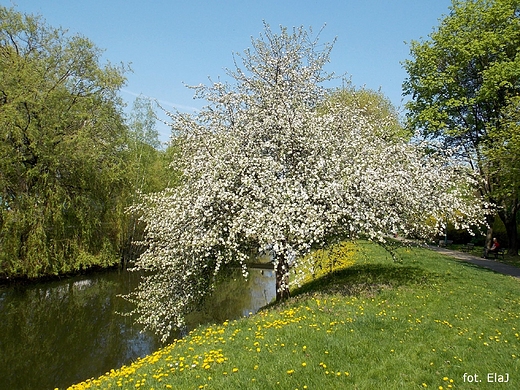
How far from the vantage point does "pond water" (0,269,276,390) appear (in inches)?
529

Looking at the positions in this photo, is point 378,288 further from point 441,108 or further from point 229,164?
point 441,108

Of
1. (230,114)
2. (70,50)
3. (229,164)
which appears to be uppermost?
(70,50)

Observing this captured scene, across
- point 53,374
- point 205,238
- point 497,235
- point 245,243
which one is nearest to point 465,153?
point 497,235

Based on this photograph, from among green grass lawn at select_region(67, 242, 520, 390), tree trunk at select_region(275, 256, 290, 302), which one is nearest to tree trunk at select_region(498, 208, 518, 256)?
green grass lawn at select_region(67, 242, 520, 390)

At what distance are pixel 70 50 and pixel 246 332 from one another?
2311cm

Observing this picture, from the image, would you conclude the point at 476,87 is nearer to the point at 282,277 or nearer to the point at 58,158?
the point at 282,277

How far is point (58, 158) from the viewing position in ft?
77.5

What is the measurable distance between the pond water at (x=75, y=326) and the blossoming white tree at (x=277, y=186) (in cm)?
289

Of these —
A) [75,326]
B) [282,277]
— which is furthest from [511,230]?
[75,326]

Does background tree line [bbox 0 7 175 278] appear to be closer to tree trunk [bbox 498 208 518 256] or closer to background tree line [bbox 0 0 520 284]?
background tree line [bbox 0 0 520 284]

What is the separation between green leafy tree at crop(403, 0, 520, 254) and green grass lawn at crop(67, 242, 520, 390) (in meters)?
14.1

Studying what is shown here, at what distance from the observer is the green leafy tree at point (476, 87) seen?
2275 cm

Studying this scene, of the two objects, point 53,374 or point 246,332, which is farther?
point 53,374

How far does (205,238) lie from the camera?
411 inches
